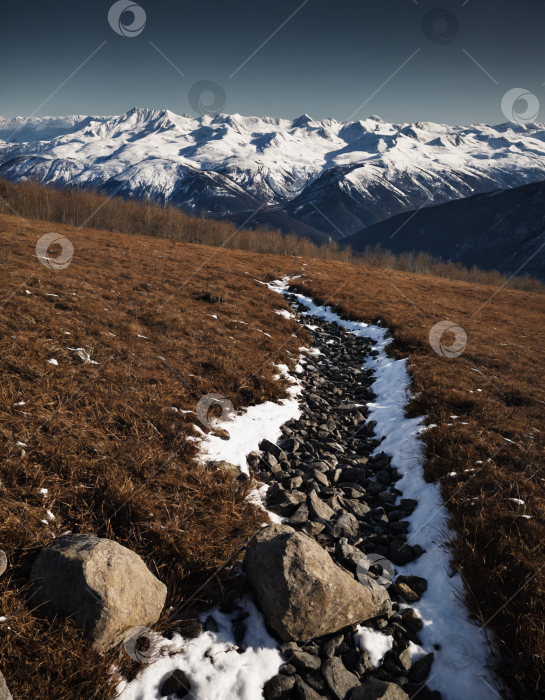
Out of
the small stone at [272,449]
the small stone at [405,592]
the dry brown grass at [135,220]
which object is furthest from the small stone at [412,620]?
the dry brown grass at [135,220]

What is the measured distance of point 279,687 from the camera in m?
3.62

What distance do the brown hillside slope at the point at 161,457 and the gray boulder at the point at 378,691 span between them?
4.22 ft

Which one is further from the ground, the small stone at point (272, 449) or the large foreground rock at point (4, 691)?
the small stone at point (272, 449)

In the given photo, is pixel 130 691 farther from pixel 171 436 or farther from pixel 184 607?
pixel 171 436

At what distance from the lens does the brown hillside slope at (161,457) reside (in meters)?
3.82

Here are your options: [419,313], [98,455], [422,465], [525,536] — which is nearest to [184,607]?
[98,455]

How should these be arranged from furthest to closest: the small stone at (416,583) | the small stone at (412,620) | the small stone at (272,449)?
Answer: the small stone at (272,449) < the small stone at (416,583) < the small stone at (412,620)

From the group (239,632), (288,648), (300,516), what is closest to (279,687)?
(288,648)

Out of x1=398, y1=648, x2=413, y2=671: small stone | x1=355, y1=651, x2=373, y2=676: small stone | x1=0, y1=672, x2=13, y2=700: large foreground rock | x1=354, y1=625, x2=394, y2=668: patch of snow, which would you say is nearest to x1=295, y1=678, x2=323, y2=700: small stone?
x1=355, y1=651, x2=373, y2=676: small stone

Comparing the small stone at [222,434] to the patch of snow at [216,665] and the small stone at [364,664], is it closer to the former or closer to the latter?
the patch of snow at [216,665]

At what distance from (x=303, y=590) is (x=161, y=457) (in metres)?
3.34

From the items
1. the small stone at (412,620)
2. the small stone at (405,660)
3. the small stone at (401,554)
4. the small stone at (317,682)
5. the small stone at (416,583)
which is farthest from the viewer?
the small stone at (401,554)

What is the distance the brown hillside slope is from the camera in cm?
382

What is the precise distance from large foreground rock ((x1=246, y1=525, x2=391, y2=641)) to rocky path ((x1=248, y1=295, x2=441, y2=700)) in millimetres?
207
